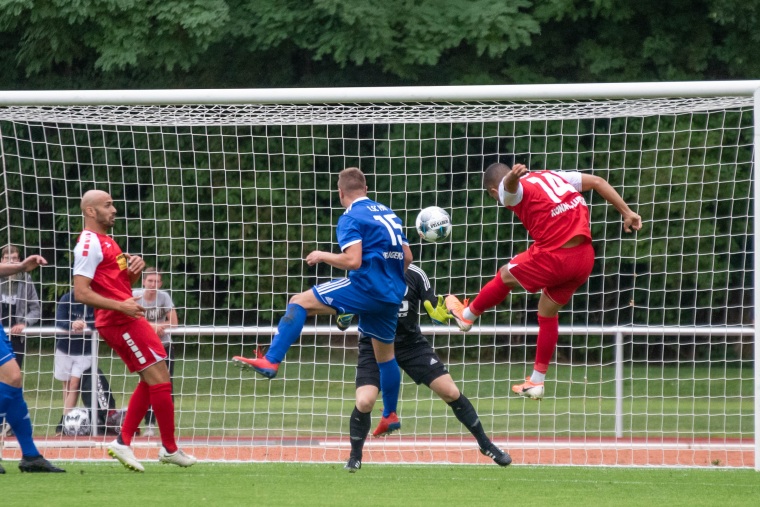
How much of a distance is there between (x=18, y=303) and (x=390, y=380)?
13.6ft

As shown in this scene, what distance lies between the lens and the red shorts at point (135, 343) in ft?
25.7

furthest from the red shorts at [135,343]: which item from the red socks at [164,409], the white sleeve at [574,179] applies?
the white sleeve at [574,179]

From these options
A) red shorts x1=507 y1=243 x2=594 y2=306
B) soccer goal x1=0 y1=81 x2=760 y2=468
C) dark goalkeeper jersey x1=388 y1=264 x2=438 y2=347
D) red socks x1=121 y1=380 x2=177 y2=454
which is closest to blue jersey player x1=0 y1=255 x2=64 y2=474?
red socks x1=121 y1=380 x2=177 y2=454

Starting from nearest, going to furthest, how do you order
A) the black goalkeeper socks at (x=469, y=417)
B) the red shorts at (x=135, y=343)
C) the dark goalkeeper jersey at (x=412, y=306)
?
the red shorts at (x=135, y=343) < the black goalkeeper socks at (x=469, y=417) < the dark goalkeeper jersey at (x=412, y=306)

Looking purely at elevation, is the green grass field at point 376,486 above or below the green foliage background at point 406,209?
below

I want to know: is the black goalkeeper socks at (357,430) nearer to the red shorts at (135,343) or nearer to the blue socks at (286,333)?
the blue socks at (286,333)

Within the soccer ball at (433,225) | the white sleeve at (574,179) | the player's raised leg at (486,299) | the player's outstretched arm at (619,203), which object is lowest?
the player's raised leg at (486,299)

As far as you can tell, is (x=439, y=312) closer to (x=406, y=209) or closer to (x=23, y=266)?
(x=23, y=266)

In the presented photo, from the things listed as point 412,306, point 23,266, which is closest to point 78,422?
point 23,266

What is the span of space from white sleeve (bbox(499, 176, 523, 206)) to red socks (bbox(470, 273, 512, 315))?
0.61 m

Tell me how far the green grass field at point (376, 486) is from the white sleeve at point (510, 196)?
203 cm

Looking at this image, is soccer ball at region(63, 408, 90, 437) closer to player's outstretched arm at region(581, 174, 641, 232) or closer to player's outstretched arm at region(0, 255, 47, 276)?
player's outstretched arm at region(0, 255, 47, 276)

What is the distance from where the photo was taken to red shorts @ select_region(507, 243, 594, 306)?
26.8ft

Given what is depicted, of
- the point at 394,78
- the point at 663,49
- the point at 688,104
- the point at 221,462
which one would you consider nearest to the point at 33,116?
the point at 221,462
